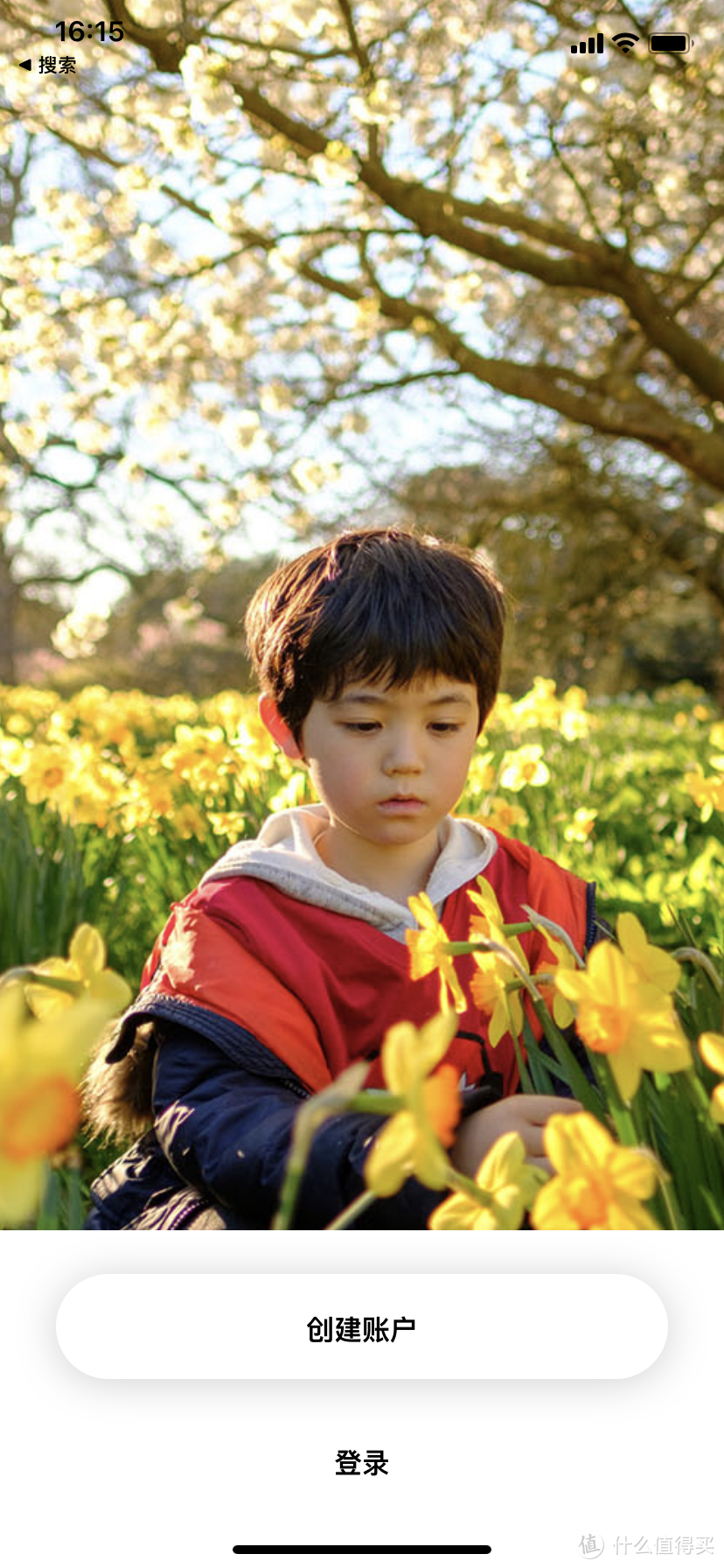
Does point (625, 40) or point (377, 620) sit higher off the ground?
point (625, 40)

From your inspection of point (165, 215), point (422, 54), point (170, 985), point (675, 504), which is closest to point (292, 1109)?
point (170, 985)

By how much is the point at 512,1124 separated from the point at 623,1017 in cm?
32

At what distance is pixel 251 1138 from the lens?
99 cm

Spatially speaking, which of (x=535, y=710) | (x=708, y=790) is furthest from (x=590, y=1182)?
(x=535, y=710)

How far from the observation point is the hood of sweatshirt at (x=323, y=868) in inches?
50.4

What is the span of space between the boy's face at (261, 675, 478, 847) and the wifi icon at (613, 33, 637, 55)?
753 millimetres

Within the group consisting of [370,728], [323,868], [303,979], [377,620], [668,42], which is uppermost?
[668,42]

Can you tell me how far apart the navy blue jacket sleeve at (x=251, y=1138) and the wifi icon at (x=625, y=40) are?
1152 millimetres

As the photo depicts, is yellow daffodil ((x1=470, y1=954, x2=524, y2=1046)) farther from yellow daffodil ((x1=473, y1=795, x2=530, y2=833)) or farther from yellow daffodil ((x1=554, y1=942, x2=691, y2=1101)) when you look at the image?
yellow daffodil ((x1=473, y1=795, x2=530, y2=833))

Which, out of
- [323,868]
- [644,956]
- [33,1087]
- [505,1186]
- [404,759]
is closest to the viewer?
[33,1087]

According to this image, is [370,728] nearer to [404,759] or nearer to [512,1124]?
[404,759]

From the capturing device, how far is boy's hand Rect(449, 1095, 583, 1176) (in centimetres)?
90

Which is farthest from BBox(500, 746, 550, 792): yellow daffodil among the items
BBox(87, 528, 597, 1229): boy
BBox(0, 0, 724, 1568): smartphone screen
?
BBox(87, 528, 597, 1229): boy
